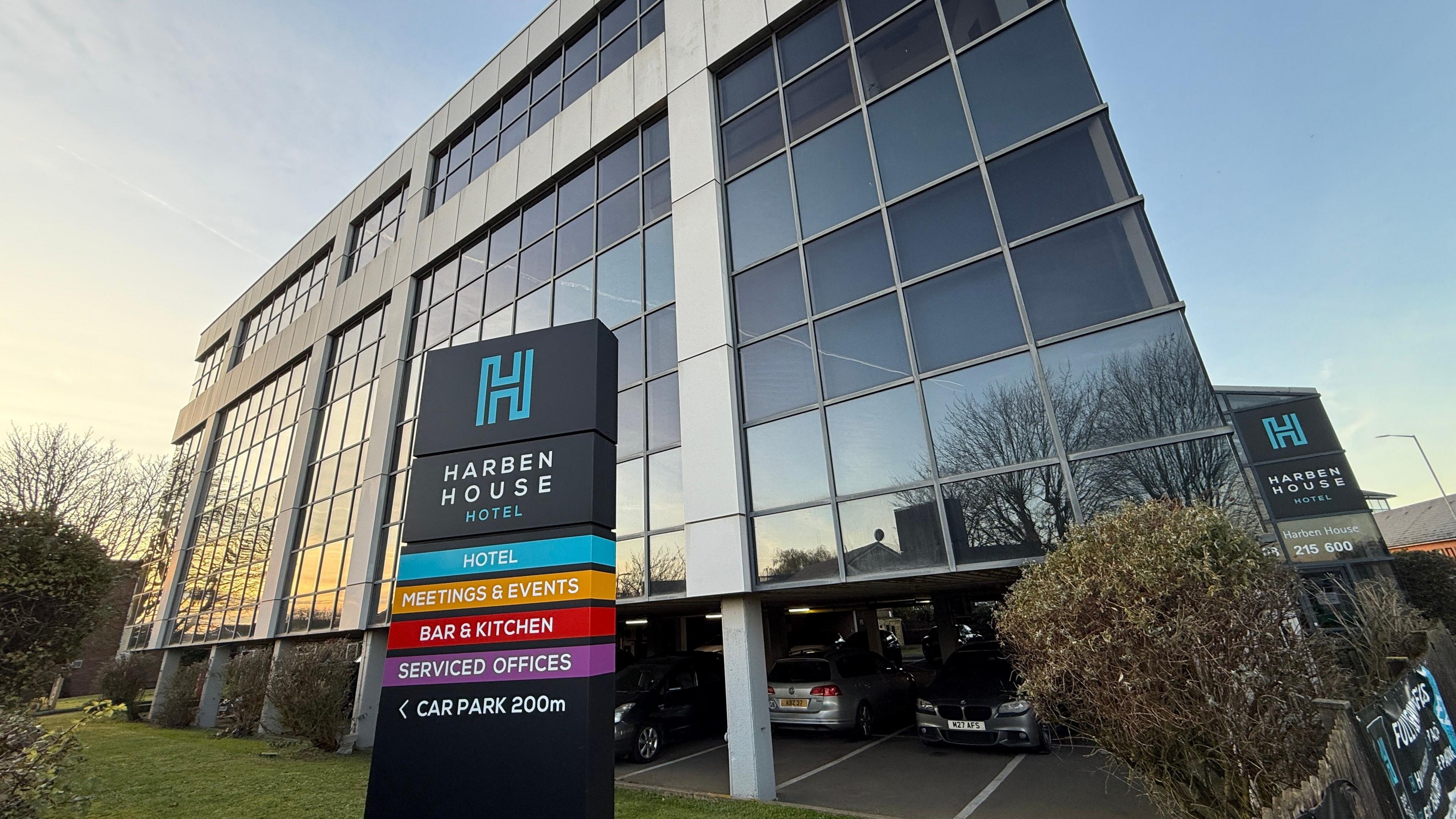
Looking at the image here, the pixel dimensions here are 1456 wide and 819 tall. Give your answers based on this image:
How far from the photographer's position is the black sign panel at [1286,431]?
15773mm

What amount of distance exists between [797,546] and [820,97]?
7015mm

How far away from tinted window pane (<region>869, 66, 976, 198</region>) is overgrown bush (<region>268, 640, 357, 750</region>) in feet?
43.0

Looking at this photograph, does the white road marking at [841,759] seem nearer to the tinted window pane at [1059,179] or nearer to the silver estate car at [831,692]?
the silver estate car at [831,692]

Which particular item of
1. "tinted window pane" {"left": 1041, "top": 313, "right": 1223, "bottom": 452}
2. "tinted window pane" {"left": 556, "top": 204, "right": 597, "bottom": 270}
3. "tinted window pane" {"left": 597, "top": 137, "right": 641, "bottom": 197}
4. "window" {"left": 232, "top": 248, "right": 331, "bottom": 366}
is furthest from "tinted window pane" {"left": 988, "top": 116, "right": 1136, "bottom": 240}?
"window" {"left": 232, "top": 248, "right": 331, "bottom": 366}

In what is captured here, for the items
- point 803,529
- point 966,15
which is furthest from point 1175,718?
point 966,15

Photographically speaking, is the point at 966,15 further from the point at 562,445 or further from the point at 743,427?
the point at 562,445

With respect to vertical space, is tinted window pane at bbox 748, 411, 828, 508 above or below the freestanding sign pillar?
above

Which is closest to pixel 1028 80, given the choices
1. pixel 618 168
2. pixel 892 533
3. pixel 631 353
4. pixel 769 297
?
pixel 769 297

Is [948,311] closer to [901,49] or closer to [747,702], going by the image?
[901,49]

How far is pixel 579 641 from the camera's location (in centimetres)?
429

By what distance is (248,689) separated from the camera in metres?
14.7

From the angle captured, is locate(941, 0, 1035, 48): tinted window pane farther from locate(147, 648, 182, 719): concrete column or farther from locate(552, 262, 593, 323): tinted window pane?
locate(147, 648, 182, 719): concrete column

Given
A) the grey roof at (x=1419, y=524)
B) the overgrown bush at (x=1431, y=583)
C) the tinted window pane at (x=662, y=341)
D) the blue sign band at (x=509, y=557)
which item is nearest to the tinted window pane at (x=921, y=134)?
the tinted window pane at (x=662, y=341)

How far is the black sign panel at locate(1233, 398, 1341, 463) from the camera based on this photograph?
15773 mm
